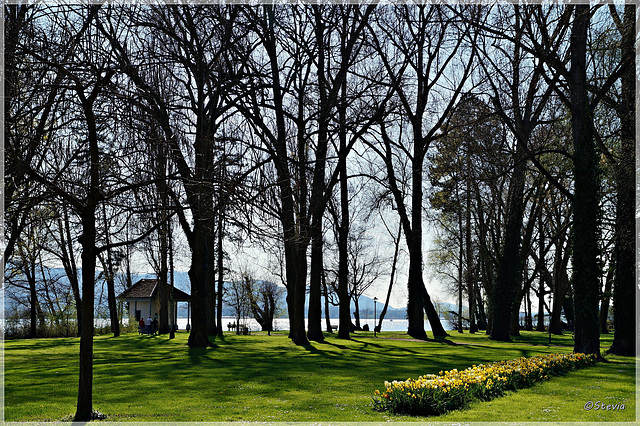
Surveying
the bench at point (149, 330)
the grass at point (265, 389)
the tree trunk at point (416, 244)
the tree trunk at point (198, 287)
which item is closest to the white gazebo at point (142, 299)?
the bench at point (149, 330)

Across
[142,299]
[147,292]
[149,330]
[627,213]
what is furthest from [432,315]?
[147,292]

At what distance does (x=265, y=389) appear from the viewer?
11078mm

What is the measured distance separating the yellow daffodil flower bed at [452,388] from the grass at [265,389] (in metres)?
0.24

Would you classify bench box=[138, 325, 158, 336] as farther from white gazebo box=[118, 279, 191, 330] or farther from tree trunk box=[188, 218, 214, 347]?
tree trunk box=[188, 218, 214, 347]

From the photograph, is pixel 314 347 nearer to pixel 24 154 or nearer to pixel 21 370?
pixel 21 370

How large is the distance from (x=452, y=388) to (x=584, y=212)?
1059 centimetres

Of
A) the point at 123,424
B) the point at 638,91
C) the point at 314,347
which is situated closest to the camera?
the point at 123,424

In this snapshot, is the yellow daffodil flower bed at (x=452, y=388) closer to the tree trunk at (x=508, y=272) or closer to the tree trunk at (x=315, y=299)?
the tree trunk at (x=315, y=299)

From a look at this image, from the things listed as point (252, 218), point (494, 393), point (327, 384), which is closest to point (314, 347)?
point (327, 384)

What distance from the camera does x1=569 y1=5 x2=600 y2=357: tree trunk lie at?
17.0 meters

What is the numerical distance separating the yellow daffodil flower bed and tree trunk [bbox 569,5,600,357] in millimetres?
5551

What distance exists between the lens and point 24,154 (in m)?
7.15

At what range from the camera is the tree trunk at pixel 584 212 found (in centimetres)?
1698

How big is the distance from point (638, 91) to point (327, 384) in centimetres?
1228
